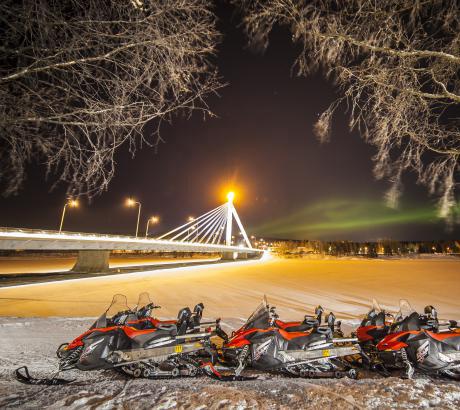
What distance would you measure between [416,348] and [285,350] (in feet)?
6.26

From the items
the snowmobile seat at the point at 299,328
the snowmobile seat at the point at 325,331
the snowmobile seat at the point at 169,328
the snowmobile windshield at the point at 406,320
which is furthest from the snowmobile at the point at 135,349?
the snowmobile windshield at the point at 406,320

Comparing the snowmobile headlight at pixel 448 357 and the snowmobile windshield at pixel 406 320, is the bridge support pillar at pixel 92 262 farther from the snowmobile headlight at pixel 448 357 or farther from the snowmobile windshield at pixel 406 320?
the snowmobile headlight at pixel 448 357

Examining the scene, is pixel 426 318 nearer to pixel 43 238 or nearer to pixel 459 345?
pixel 459 345

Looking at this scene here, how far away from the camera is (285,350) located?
4473 mm

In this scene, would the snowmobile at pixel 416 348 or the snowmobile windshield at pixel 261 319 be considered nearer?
the snowmobile at pixel 416 348

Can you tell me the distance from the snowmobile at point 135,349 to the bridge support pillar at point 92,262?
25.9 m

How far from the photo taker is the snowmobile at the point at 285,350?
4.42m

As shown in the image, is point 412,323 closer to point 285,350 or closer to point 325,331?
point 325,331

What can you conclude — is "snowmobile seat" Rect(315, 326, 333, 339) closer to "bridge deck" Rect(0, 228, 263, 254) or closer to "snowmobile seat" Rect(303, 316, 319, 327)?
"snowmobile seat" Rect(303, 316, 319, 327)

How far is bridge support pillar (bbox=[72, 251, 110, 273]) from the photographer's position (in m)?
28.2

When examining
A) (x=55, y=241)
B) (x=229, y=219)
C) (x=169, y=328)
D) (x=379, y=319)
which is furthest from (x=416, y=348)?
(x=229, y=219)

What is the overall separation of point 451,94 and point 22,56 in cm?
769

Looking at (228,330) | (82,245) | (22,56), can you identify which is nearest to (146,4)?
(22,56)

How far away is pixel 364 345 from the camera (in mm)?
5340
